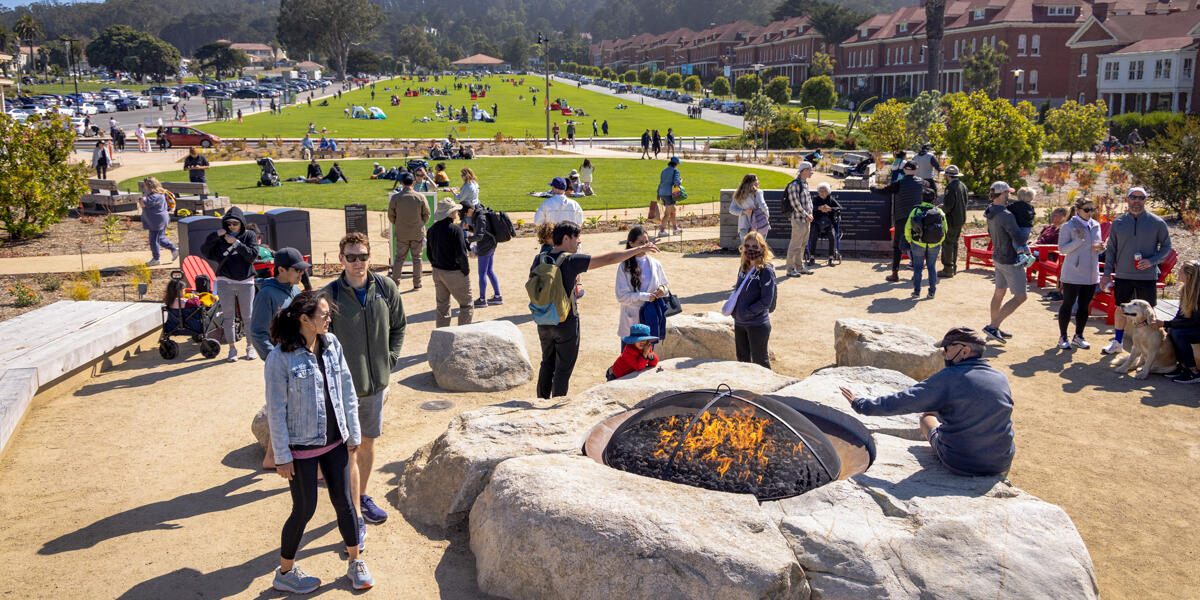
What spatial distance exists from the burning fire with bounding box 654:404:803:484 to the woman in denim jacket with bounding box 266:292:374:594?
6.52 feet

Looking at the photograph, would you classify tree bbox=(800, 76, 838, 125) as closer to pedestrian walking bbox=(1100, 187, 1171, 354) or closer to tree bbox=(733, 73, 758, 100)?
tree bbox=(733, 73, 758, 100)

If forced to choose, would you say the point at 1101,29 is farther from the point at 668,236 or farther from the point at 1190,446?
the point at 1190,446

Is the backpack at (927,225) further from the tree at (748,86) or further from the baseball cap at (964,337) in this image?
the tree at (748,86)

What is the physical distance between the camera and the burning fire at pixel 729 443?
5363 mm

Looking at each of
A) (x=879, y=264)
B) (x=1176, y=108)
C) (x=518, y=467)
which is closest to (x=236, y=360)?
(x=518, y=467)

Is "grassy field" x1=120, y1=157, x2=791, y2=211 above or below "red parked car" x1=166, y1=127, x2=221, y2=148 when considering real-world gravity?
below

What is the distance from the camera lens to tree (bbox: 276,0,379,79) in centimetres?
11400

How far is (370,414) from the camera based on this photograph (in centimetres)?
567

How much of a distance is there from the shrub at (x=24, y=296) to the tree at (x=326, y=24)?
10995 centimetres

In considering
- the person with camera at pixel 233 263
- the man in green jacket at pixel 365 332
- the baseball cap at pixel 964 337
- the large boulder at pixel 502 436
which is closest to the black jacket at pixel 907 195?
the large boulder at pixel 502 436

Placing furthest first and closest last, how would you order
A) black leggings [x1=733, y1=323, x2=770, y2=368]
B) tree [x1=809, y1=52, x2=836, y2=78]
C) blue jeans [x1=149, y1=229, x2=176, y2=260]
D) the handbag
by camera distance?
tree [x1=809, y1=52, x2=836, y2=78] → blue jeans [x1=149, y1=229, x2=176, y2=260] → black leggings [x1=733, y1=323, x2=770, y2=368] → the handbag

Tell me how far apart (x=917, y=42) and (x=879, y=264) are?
70.1 metres

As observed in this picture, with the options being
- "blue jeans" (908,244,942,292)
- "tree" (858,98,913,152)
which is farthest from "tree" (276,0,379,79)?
"blue jeans" (908,244,942,292)

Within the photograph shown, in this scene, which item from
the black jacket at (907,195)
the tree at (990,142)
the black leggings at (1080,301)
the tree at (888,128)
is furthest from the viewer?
the tree at (888,128)
